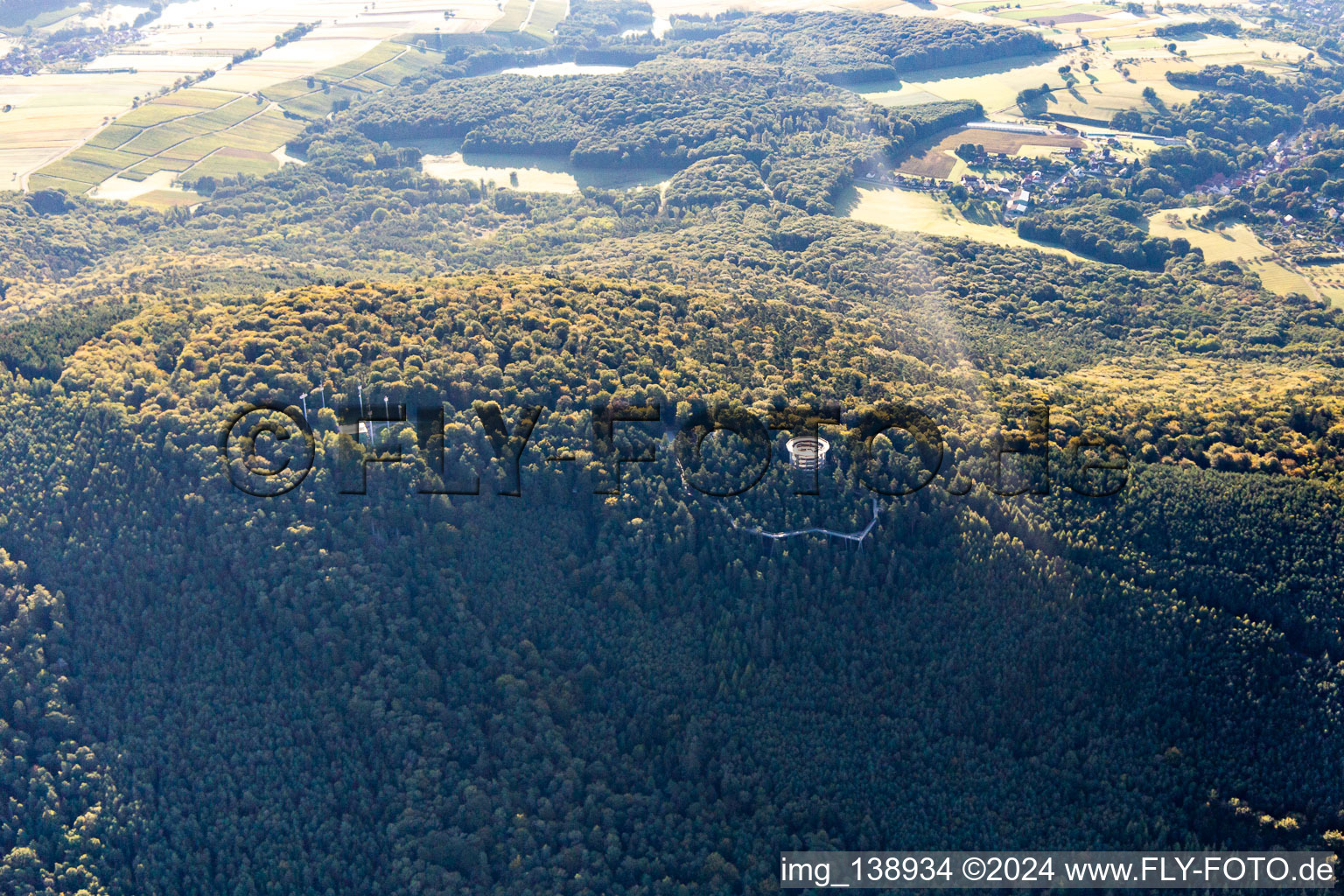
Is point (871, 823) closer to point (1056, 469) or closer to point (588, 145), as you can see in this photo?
point (1056, 469)

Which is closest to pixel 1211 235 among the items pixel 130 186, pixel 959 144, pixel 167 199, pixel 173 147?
pixel 959 144

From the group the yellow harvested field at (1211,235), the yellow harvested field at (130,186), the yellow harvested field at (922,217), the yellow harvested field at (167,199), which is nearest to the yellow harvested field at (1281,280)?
the yellow harvested field at (1211,235)

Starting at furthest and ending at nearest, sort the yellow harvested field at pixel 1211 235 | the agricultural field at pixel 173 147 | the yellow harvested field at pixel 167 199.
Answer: the agricultural field at pixel 173 147
the yellow harvested field at pixel 167 199
the yellow harvested field at pixel 1211 235

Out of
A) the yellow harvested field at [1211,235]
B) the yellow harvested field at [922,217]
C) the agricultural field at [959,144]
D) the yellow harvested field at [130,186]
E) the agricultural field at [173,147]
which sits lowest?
the yellow harvested field at [1211,235]

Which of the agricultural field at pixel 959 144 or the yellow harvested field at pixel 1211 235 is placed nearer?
the yellow harvested field at pixel 1211 235

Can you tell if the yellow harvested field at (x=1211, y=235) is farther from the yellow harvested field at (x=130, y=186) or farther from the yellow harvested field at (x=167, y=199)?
the yellow harvested field at (x=130, y=186)

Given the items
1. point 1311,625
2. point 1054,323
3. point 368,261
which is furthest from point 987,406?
point 368,261

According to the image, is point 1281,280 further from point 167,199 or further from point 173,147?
point 173,147
